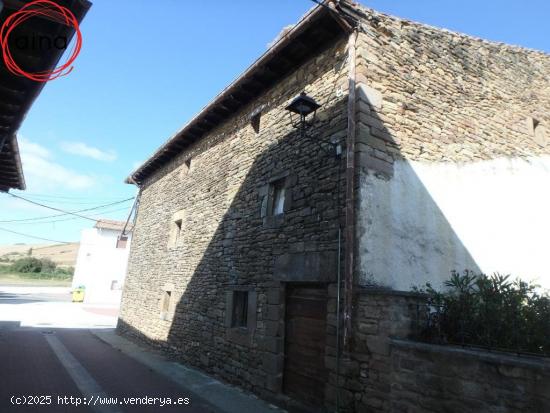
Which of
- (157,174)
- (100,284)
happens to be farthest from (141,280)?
(100,284)

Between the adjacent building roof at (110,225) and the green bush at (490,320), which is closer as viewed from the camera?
the green bush at (490,320)

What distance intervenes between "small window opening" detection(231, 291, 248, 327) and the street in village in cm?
111

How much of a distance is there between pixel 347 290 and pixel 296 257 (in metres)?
1.24

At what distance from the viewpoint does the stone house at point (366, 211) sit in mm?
4246

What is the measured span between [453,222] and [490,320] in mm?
1978

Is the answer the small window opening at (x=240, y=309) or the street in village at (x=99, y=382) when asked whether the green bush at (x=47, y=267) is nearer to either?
the street in village at (x=99, y=382)

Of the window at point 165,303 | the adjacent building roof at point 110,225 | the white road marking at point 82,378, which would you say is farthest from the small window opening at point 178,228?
the adjacent building roof at point 110,225

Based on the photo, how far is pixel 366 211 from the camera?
4812mm

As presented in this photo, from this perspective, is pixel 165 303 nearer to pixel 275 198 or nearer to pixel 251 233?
pixel 251 233

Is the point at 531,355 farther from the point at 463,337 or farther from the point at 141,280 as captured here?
the point at 141,280

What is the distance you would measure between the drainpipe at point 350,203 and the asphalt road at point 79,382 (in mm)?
2594

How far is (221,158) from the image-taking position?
886 cm

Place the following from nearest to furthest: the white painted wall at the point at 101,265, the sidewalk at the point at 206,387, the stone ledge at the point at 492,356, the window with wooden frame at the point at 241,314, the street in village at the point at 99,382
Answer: the stone ledge at the point at 492,356, the street in village at the point at 99,382, the sidewalk at the point at 206,387, the window with wooden frame at the point at 241,314, the white painted wall at the point at 101,265

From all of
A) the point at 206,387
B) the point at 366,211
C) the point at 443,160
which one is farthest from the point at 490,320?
the point at 206,387
